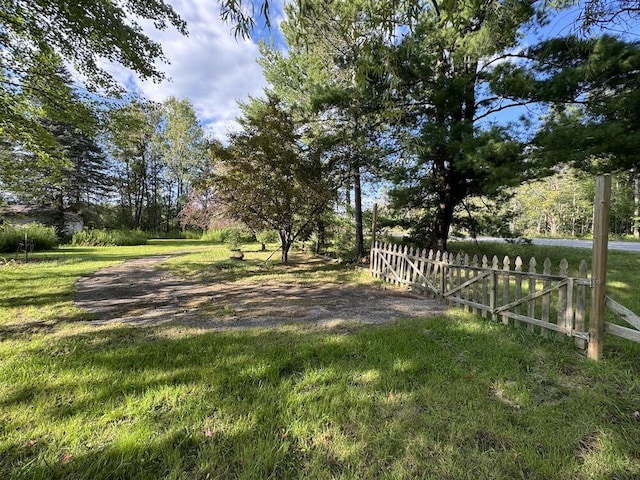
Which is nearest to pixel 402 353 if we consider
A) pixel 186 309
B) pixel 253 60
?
pixel 186 309

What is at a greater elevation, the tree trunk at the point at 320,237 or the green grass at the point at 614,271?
the tree trunk at the point at 320,237

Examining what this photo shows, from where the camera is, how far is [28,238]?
462 inches

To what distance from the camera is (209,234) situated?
24109 mm

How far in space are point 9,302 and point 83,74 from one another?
4.35 meters

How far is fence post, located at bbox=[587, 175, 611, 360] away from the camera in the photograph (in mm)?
2695

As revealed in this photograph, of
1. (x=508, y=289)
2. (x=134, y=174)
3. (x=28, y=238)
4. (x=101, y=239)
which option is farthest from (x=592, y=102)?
(x=134, y=174)

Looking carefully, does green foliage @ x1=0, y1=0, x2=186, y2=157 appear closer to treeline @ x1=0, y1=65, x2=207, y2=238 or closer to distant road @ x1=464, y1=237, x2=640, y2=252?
treeline @ x1=0, y1=65, x2=207, y2=238

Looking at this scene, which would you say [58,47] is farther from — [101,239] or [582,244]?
[582,244]

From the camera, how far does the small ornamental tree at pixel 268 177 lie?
773 centimetres

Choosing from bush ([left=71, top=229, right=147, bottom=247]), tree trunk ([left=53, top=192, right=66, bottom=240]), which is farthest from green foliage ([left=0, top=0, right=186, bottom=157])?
tree trunk ([left=53, top=192, right=66, bottom=240])

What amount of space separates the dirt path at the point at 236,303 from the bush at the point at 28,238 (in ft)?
25.3

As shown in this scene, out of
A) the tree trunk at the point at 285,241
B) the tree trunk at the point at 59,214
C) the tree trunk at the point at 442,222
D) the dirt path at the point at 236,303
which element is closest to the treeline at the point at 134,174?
the tree trunk at the point at 59,214

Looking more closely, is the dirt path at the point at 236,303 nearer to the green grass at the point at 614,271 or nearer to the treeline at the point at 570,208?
the green grass at the point at 614,271

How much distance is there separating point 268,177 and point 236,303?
13.5 feet
